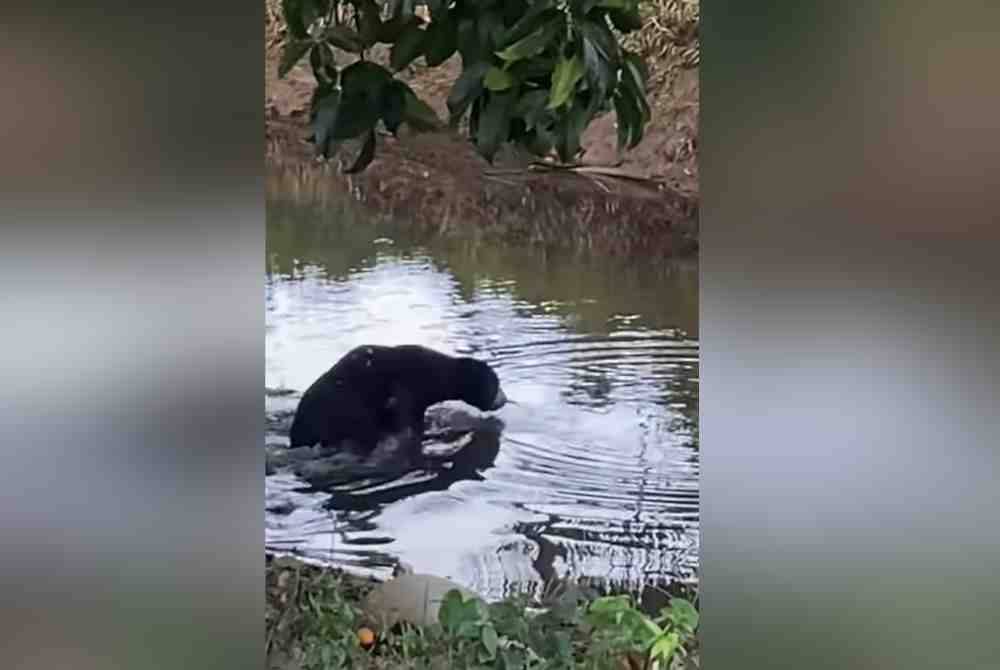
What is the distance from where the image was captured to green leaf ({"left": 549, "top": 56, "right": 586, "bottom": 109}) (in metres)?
1.05

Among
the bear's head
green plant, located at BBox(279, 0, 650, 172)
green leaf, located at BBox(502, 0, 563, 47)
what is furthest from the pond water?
green leaf, located at BBox(502, 0, 563, 47)

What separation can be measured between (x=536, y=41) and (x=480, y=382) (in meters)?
0.37

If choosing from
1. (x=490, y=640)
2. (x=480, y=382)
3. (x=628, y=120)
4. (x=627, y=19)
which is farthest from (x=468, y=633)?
(x=627, y=19)

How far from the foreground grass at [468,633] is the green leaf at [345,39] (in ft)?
1.84

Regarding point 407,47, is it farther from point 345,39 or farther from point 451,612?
point 451,612

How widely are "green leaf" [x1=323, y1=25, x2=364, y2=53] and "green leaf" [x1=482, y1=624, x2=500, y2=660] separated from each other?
645 mm

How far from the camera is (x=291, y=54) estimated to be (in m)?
1.08

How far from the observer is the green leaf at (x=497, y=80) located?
3.50 ft

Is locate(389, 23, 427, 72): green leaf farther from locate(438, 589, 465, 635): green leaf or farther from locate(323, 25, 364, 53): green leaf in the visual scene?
locate(438, 589, 465, 635): green leaf

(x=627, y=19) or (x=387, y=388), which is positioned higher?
(x=627, y=19)

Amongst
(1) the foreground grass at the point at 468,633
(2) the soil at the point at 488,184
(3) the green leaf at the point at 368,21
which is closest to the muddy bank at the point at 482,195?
(2) the soil at the point at 488,184
